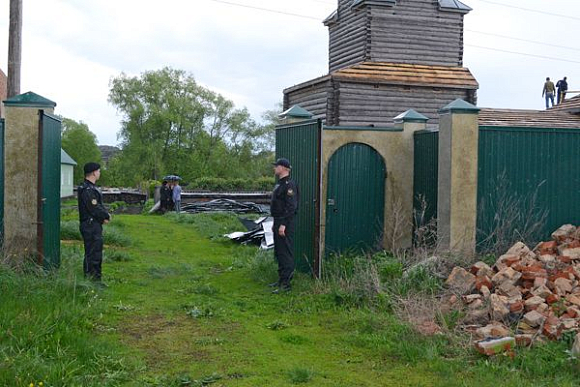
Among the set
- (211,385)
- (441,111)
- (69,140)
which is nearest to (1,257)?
(211,385)

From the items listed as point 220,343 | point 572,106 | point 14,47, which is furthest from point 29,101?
point 572,106

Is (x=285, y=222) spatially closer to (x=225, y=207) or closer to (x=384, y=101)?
(x=384, y=101)

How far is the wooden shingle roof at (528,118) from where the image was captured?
1914 centimetres

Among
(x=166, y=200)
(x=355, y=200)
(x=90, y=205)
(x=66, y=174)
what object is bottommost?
(x=166, y=200)

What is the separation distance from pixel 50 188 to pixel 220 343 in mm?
4243

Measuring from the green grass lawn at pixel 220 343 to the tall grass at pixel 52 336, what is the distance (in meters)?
0.01

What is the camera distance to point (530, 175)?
10.3m

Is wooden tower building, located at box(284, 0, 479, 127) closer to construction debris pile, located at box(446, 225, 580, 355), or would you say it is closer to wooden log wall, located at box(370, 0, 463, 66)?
wooden log wall, located at box(370, 0, 463, 66)

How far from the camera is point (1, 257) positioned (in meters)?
8.93

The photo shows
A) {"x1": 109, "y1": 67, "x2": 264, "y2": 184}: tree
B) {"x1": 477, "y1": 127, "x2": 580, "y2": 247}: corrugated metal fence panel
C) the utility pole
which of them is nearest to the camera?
{"x1": 477, "y1": 127, "x2": 580, "y2": 247}: corrugated metal fence panel

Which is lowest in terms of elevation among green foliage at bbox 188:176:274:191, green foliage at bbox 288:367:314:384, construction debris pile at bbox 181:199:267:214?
green foliage at bbox 288:367:314:384

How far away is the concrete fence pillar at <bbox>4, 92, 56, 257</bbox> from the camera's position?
929 cm

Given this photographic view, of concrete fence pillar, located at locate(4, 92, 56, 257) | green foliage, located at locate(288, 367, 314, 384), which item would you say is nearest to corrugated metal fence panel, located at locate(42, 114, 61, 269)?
concrete fence pillar, located at locate(4, 92, 56, 257)

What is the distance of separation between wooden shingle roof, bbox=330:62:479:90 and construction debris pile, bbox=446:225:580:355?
43.1 ft
